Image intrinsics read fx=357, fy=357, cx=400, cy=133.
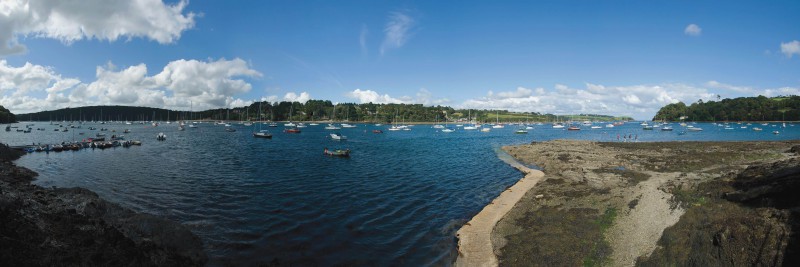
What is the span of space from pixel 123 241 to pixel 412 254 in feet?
43.9

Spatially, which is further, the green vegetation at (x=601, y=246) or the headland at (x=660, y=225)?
the green vegetation at (x=601, y=246)

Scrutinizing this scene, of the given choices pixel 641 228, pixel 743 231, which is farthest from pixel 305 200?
pixel 743 231

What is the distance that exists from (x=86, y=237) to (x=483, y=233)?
757 inches

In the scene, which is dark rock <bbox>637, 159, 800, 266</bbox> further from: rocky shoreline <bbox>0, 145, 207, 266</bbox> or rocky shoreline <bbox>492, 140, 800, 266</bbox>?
rocky shoreline <bbox>0, 145, 207, 266</bbox>

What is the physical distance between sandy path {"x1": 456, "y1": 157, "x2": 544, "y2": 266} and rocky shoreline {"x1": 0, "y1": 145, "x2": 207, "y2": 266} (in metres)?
12.8

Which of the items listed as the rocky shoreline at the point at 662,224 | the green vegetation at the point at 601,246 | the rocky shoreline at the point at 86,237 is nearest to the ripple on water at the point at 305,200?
the rocky shoreline at the point at 86,237

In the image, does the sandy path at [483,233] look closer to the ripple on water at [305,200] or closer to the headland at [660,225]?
the headland at [660,225]

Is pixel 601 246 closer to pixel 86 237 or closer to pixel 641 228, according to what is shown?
pixel 641 228

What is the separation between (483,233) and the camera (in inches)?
814

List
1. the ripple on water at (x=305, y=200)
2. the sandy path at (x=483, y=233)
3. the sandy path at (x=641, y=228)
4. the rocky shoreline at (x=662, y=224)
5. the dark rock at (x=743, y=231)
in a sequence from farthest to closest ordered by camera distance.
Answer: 1. the ripple on water at (x=305, y=200)
2. the sandy path at (x=483, y=233)
3. the sandy path at (x=641, y=228)
4. the rocky shoreline at (x=662, y=224)
5. the dark rock at (x=743, y=231)

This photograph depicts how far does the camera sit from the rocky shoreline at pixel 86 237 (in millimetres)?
13188

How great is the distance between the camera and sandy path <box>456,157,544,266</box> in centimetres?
1734

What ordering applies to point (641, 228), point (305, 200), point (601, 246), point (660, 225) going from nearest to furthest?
point (601, 246) → point (660, 225) → point (641, 228) → point (305, 200)

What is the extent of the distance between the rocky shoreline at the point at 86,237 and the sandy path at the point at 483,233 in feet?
41.9
